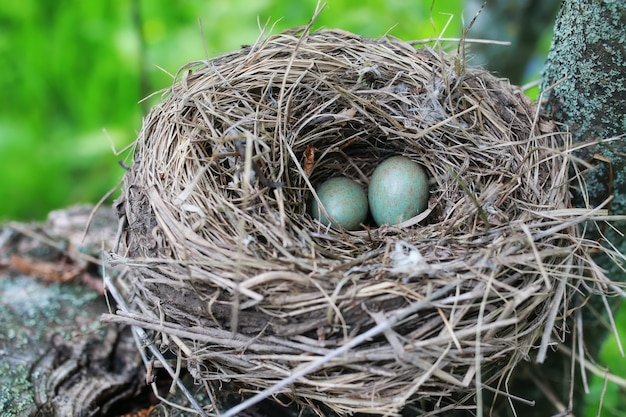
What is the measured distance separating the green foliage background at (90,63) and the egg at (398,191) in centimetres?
166

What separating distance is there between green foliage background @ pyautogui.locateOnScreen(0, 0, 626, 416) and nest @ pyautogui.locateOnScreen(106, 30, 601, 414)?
1.62 metres

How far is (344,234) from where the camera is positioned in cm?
175

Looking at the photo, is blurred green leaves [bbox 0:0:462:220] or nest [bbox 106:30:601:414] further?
blurred green leaves [bbox 0:0:462:220]

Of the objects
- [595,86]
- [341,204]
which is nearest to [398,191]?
[341,204]

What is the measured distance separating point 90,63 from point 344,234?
8.50ft

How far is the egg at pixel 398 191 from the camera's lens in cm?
186

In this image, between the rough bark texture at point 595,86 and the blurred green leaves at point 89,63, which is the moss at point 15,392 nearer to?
the rough bark texture at point 595,86

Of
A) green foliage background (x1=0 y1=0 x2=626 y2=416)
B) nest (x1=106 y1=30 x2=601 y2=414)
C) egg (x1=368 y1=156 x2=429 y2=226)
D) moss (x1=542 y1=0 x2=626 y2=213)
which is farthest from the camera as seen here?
green foliage background (x1=0 y1=0 x2=626 y2=416)

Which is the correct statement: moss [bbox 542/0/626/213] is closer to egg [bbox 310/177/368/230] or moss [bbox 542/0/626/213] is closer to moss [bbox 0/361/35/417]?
egg [bbox 310/177/368/230]

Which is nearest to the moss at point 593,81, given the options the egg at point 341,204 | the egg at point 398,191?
the egg at point 398,191

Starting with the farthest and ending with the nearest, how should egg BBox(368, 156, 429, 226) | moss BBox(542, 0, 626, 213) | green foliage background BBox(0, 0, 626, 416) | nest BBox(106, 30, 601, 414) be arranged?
1. green foliage background BBox(0, 0, 626, 416)
2. egg BBox(368, 156, 429, 226)
3. moss BBox(542, 0, 626, 213)
4. nest BBox(106, 30, 601, 414)

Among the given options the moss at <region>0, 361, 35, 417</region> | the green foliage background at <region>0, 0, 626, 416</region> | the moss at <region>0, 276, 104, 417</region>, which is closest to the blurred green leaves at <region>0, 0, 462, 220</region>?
the green foliage background at <region>0, 0, 626, 416</region>

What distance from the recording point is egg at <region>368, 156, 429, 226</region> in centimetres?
186

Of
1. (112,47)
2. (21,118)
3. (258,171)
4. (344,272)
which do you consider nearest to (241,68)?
(258,171)
